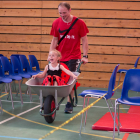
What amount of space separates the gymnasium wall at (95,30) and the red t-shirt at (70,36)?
356 cm

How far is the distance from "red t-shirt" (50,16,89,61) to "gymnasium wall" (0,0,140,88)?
356 cm

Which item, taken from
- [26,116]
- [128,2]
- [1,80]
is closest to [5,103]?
[1,80]

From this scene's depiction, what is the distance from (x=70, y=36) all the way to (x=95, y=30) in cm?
370

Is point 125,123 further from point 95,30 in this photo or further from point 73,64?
point 95,30

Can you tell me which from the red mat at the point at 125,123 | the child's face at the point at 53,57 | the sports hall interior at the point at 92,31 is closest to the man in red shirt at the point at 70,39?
the child's face at the point at 53,57

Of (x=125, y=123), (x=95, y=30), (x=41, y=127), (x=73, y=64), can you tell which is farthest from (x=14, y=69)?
(x=125, y=123)

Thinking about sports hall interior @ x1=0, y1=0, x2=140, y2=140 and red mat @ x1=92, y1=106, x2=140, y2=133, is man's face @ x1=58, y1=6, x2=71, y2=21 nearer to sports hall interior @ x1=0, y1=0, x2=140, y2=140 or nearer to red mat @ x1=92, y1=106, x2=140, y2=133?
red mat @ x1=92, y1=106, x2=140, y2=133

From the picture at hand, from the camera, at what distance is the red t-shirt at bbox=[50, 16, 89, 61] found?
4.16 metres

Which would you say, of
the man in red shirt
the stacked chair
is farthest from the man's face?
the stacked chair

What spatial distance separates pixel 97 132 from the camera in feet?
10.5

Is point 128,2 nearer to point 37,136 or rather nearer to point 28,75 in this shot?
point 28,75

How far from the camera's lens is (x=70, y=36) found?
4.16 meters

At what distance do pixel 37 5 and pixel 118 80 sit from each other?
11.1 feet

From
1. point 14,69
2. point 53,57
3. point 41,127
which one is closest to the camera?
point 41,127
